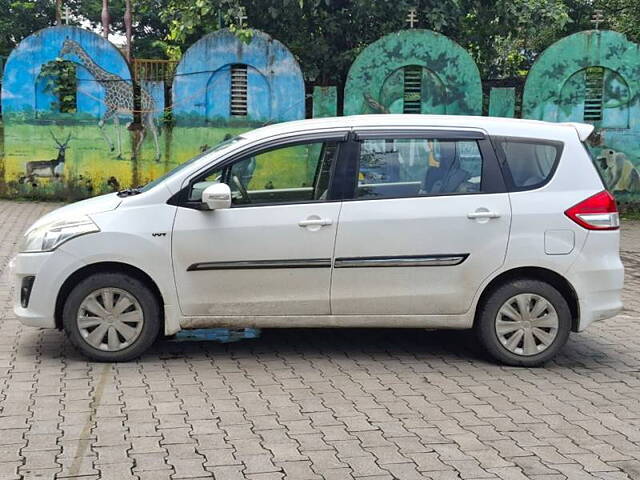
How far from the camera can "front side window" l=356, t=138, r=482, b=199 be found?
21.4 feet

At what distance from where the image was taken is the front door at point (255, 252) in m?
6.36

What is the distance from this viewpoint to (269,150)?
6.61 metres

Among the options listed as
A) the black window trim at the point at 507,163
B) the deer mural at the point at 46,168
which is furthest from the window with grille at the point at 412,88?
the black window trim at the point at 507,163

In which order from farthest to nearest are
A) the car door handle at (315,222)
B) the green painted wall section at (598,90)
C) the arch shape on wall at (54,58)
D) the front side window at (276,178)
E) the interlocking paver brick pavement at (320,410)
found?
the green painted wall section at (598,90)
the arch shape on wall at (54,58)
the front side window at (276,178)
the car door handle at (315,222)
the interlocking paver brick pavement at (320,410)

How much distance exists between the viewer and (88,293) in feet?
20.8

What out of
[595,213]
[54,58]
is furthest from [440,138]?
[54,58]

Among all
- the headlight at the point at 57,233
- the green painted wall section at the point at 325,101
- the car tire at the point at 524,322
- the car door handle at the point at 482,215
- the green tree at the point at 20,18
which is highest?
the green tree at the point at 20,18

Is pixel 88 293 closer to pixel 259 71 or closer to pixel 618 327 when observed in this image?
pixel 618 327

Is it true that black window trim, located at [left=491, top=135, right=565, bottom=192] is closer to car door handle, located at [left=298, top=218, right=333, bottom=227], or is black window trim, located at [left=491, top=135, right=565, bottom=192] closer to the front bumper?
car door handle, located at [left=298, top=218, right=333, bottom=227]

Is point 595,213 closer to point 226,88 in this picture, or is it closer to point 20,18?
point 226,88

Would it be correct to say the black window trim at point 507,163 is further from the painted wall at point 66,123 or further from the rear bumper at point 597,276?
the painted wall at point 66,123

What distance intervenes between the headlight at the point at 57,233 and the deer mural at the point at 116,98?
35.0 feet

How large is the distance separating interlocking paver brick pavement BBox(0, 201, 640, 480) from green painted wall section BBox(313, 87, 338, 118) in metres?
9.70

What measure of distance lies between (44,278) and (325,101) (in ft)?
36.4
